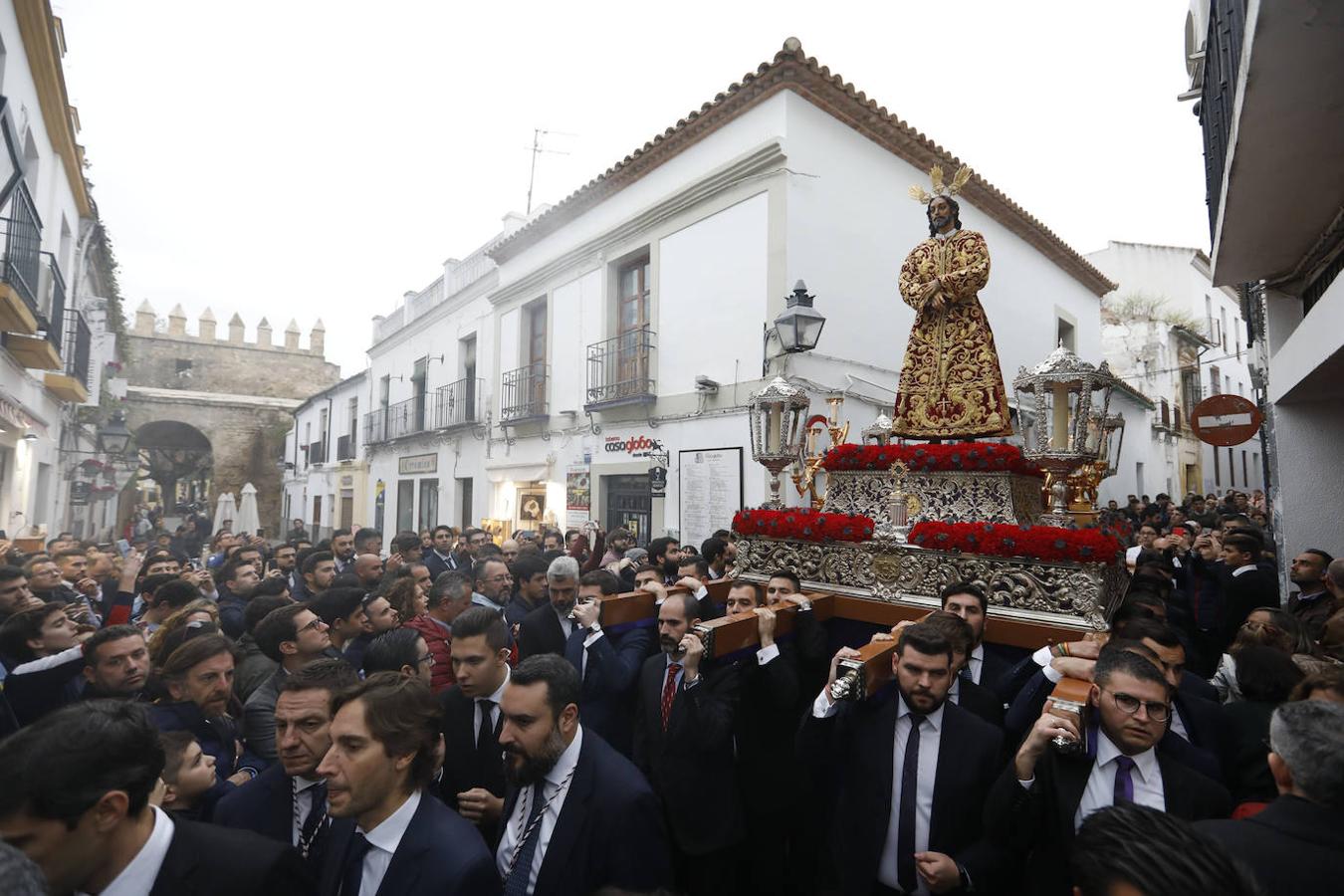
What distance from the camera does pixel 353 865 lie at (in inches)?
76.7

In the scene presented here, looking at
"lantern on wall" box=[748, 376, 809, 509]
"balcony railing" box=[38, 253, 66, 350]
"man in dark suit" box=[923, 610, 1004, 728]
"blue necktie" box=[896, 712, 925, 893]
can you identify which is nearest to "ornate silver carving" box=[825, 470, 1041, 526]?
"lantern on wall" box=[748, 376, 809, 509]

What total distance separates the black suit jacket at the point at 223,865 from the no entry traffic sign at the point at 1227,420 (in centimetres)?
702

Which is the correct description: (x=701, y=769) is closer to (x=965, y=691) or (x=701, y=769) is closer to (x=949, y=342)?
(x=965, y=691)

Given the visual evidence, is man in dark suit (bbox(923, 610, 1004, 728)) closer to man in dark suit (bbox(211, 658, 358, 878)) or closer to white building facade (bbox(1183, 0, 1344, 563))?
man in dark suit (bbox(211, 658, 358, 878))

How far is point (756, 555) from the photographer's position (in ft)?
16.6

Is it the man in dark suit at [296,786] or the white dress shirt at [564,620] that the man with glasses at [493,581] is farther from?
the man in dark suit at [296,786]

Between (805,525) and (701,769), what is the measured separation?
2.05 m

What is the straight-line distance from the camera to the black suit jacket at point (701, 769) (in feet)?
9.70

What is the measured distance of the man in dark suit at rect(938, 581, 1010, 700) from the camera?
11.4 ft

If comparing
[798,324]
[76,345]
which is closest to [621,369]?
[798,324]

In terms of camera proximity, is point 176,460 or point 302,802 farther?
point 176,460

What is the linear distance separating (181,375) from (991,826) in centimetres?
3324

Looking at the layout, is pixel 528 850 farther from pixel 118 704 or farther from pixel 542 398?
pixel 542 398

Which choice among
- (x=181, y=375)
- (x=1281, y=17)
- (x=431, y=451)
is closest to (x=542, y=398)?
(x=431, y=451)
